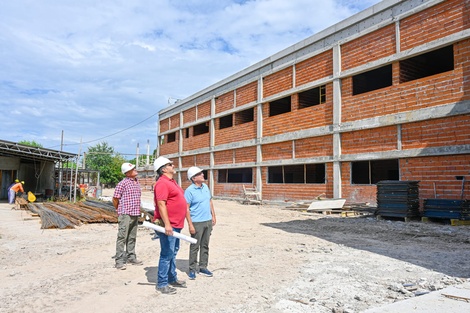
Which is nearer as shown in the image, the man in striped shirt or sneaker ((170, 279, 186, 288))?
sneaker ((170, 279, 186, 288))

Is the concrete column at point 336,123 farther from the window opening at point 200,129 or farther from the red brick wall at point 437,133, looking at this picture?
the window opening at point 200,129

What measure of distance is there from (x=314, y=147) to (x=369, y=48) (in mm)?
5330

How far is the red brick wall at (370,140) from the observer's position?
14531 mm

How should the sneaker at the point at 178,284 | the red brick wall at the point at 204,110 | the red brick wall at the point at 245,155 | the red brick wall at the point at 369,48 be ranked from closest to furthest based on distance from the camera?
the sneaker at the point at 178,284 < the red brick wall at the point at 369,48 < the red brick wall at the point at 245,155 < the red brick wall at the point at 204,110

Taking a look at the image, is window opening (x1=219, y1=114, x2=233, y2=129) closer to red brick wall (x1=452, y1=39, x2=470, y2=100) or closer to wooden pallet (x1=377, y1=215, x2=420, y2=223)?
wooden pallet (x1=377, y1=215, x2=420, y2=223)

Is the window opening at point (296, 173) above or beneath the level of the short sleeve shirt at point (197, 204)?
above

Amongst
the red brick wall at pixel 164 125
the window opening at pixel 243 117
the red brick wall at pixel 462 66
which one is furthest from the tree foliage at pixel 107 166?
the red brick wall at pixel 462 66

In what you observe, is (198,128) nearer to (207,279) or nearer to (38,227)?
(38,227)

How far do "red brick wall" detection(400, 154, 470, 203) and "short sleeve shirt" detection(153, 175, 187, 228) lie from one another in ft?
36.8

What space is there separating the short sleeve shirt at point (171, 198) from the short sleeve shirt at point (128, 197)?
1576mm

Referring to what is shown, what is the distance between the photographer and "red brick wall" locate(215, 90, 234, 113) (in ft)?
84.6

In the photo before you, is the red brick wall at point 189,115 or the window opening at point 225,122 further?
the red brick wall at point 189,115

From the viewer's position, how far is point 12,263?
6613mm

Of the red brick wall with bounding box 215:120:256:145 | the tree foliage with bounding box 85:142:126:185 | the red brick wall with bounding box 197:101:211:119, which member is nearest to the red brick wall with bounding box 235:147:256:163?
the red brick wall with bounding box 215:120:256:145
